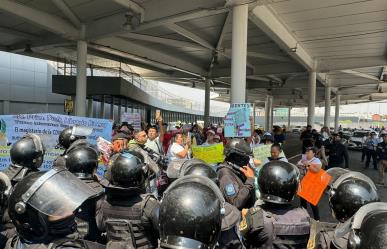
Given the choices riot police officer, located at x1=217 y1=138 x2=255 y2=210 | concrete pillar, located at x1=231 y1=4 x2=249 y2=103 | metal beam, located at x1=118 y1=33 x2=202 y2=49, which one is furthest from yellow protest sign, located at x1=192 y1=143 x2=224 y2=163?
metal beam, located at x1=118 y1=33 x2=202 y2=49

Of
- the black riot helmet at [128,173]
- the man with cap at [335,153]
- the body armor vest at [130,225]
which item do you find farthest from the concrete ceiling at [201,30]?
the body armor vest at [130,225]

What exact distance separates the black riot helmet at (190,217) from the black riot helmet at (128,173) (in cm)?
140

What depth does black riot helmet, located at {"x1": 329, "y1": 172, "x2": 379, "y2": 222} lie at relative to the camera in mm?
2705

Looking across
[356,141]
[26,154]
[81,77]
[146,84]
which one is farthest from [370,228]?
[356,141]

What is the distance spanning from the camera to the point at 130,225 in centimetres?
313

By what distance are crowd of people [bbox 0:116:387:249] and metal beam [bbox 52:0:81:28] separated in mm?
8855

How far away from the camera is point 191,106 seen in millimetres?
48969

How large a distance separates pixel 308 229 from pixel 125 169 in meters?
1.64

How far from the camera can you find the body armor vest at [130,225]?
3.12 m

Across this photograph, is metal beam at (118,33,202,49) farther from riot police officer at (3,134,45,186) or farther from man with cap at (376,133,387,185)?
riot police officer at (3,134,45,186)

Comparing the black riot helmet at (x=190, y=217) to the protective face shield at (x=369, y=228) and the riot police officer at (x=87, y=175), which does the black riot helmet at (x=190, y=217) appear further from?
the riot police officer at (x=87, y=175)

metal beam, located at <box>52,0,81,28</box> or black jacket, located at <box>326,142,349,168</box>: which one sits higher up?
metal beam, located at <box>52,0,81,28</box>

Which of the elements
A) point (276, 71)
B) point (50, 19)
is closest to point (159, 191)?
point (50, 19)

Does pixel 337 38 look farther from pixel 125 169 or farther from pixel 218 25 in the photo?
pixel 125 169
